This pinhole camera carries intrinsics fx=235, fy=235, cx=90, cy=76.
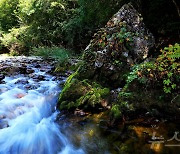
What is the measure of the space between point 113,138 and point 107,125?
356mm

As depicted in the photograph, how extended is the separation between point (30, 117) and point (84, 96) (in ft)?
3.95

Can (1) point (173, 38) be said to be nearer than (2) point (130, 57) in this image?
No

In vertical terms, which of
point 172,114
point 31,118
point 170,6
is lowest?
point 31,118

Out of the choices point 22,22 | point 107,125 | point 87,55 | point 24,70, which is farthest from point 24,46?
point 107,125

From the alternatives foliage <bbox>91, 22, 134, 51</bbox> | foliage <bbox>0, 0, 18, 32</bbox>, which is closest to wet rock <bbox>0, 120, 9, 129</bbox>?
foliage <bbox>91, 22, 134, 51</bbox>

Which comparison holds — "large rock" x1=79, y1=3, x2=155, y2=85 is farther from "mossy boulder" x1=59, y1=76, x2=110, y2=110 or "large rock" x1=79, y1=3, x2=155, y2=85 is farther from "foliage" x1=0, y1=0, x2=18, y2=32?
"foliage" x1=0, y1=0, x2=18, y2=32

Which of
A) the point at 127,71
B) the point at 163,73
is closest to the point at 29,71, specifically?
the point at 127,71

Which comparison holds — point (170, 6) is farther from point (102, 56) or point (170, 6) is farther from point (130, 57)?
point (102, 56)

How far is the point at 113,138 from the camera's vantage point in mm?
3775

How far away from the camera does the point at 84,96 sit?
4.80m

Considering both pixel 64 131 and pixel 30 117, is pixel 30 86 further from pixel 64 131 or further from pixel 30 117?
pixel 64 131

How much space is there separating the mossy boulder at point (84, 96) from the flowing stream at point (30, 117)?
1.28 ft

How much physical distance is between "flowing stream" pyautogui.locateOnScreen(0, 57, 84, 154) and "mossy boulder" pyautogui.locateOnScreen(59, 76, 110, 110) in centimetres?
39

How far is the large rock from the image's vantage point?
521 cm
